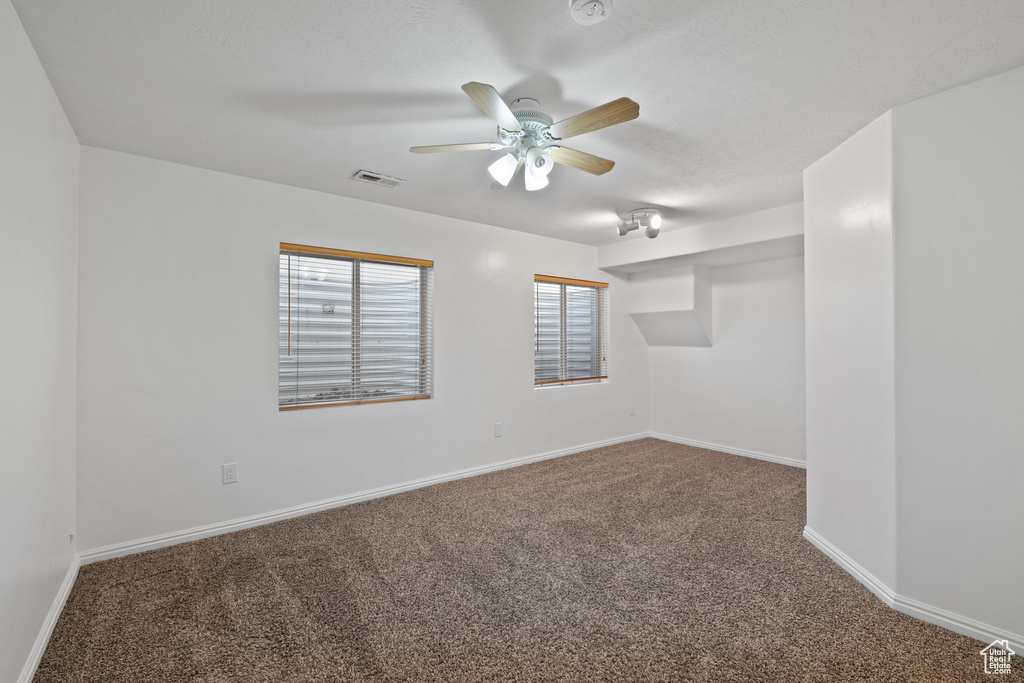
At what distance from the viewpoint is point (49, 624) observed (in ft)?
6.25

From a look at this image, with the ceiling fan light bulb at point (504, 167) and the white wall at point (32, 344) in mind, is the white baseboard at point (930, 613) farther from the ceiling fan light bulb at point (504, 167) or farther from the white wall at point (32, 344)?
the white wall at point (32, 344)

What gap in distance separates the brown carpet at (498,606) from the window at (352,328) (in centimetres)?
94

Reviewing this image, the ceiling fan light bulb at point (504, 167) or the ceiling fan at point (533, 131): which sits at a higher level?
the ceiling fan at point (533, 131)

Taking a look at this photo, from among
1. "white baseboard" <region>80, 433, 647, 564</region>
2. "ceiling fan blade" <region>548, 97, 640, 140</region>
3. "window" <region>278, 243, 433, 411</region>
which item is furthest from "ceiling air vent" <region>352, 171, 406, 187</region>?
"white baseboard" <region>80, 433, 647, 564</region>

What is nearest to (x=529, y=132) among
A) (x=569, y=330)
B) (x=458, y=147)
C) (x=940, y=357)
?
(x=458, y=147)

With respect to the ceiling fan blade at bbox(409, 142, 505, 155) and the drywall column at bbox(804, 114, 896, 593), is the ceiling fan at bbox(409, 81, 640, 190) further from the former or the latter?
the drywall column at bbox(804, 114, 896, 593)

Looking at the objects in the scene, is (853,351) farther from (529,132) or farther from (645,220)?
(529,132)

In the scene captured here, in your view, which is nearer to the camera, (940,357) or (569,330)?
(940,357)

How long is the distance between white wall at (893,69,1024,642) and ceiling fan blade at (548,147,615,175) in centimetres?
135

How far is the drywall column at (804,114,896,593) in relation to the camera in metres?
2.13

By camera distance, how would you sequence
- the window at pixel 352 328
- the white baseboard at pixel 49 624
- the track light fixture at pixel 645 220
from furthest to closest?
the track light fixture at pixel 645 220 → the window at pixel 352 328 → the white baseboard at pixel 49 624

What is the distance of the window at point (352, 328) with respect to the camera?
326cm

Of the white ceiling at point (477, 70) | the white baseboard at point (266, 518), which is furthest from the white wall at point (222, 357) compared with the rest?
the white ceiling at point (477, 70)

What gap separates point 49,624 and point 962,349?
4060 mm
